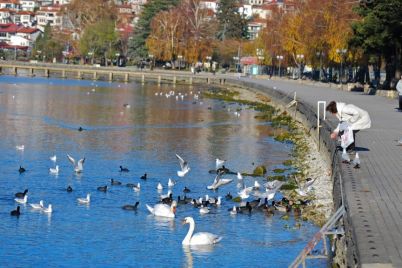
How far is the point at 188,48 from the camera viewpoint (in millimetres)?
122562

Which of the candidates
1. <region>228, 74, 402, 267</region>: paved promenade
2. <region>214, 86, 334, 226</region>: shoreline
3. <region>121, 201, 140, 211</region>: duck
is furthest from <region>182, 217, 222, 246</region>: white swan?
<region>121, 201, 140, 211</region>: duck

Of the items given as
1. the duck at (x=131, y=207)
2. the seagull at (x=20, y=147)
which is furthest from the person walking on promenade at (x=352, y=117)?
the seagull at (x=20, y=147)

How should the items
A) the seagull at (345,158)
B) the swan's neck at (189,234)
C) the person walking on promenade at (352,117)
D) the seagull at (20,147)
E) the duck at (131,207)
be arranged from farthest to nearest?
the seagull at (20,147) → the person walking on promenade at (352,117) → the duck at (131,207) → the seagull at (345,158) → the swan's neck at (189,234)

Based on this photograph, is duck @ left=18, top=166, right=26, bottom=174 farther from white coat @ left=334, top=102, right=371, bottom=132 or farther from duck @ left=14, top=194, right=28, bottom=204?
white coat @ left=334, top=102, right=371, bottom=132

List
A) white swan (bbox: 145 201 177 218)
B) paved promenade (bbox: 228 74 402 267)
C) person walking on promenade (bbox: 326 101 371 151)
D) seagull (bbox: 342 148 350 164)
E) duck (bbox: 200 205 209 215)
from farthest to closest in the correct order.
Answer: person walking on promenade (bbox: 326 101 371 151) < seagull (bbox: 342 148 350 164) < duck (bbox: 200 205 209 215) < white swan (bbox: 145 201 177 218) < paved promenade (bbox: 228 74 402 267)

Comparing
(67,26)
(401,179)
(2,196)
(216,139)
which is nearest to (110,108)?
(216,139)

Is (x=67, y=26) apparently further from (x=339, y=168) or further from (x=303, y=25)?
(x=339, y=168)

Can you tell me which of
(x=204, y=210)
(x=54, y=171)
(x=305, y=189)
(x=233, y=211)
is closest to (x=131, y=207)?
(x=204, y=210)

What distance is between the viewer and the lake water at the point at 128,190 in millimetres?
17281

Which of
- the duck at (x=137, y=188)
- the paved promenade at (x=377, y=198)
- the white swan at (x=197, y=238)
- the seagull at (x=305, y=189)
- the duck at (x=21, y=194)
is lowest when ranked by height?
the duck at (x=137, y=188)

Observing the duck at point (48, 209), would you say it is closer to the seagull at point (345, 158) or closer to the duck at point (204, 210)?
the duck at point (204, 210)

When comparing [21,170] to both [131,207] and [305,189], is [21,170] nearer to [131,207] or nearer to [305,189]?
[131,207]

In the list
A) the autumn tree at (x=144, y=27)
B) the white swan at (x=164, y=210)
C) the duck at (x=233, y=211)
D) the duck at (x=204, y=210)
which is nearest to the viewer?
the white swan at (x=164, y=210)

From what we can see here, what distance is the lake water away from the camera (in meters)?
17.3
